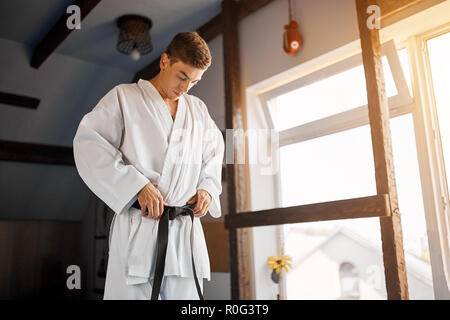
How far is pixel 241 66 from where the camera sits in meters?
2.37

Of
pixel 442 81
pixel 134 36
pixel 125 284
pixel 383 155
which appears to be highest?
pixel 442 81

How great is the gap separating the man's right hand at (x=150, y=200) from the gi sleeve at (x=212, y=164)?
121 mm

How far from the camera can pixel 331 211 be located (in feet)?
6.35

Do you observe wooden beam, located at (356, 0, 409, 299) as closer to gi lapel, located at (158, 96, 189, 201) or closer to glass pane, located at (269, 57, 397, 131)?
glass pane, located at (269, 57, 397, 131)

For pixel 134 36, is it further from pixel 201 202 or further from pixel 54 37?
pixel 201 202

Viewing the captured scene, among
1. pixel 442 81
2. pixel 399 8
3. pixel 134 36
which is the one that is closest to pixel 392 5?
Result: pixel 399 8

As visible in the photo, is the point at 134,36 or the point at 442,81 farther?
the point at 442,81

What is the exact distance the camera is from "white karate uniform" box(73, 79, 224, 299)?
811 millimetres

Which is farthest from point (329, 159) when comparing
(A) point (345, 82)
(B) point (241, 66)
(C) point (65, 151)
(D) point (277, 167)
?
(B) point (241, 66)

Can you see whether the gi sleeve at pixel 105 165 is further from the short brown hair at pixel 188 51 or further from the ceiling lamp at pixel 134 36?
the ceiling lamp at pixel 134 36

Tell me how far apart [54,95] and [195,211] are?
0.73m

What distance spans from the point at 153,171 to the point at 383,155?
1292 millimetres

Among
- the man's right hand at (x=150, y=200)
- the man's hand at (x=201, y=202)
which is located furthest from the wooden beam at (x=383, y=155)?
the man's right hand at (x=150, y=200)
